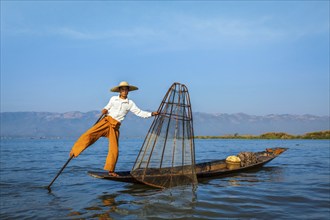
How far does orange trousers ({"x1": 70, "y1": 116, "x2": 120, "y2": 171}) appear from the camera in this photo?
7160 millimetres

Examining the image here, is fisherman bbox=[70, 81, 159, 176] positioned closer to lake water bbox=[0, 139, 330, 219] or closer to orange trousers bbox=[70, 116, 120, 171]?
orange trousers bbox=[70, 116, 120, 171]

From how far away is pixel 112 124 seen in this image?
729 cm

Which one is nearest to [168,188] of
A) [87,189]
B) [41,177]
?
[87,189]

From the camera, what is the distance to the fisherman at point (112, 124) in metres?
7.20

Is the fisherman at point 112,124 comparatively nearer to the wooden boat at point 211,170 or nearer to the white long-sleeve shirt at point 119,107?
the white long-sleeve shirt at point 119,107

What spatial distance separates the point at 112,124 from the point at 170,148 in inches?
67.4

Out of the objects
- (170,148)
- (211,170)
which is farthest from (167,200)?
(211,170)

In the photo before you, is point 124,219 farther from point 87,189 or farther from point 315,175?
point 315,175

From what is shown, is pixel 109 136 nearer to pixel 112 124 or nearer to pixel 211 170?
pixel 112 124

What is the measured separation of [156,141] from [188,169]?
1304mm

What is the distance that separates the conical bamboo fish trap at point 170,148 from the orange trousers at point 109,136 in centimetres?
71

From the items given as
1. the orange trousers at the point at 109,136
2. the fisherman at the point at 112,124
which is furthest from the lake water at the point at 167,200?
the fisherman at the point at 112,124

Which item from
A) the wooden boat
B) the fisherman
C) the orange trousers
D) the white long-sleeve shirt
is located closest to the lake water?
the wooden boat

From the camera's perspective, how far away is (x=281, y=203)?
6465 millimetres
